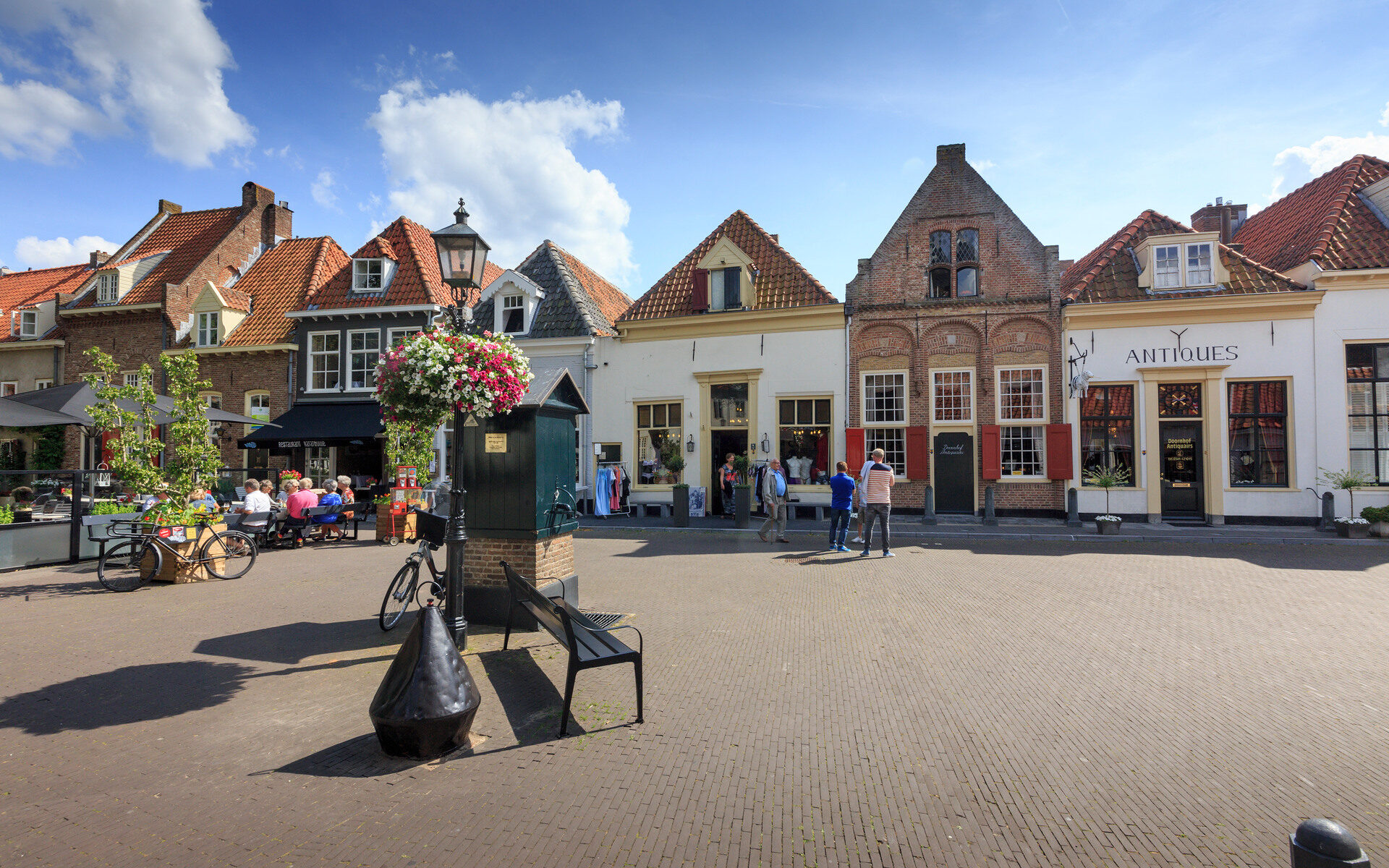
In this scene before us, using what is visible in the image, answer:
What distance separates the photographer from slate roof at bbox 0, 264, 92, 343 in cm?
2728

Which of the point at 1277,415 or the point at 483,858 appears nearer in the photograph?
the point at 483,858

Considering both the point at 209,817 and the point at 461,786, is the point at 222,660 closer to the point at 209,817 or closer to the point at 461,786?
the point at 209,817

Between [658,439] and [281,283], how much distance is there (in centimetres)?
1680

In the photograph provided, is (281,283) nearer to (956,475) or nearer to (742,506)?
(742,506)

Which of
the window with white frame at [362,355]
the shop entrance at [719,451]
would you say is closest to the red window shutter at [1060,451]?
the shop entrance at [719,451]

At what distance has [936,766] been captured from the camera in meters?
3.79

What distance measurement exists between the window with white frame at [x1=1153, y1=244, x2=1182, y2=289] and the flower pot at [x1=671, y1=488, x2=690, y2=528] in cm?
1315

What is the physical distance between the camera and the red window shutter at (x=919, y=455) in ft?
57.7

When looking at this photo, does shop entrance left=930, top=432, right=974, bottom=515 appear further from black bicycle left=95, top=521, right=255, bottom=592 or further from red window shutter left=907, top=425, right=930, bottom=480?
black bicycle left=95, top=521, right=255, bottom=592

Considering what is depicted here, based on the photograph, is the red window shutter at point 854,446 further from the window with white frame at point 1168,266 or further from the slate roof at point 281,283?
the slate roof at point 281,283

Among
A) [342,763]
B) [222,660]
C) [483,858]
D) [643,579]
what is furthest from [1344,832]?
[643,579]

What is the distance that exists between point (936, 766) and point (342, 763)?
3.47 m

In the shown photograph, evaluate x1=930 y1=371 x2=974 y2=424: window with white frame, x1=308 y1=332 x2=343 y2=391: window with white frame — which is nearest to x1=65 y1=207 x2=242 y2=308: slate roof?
x1=308 y1=332 x2=343 y2=391: window with white frame

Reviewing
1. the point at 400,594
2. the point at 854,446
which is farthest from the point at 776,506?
the point at 400,594
